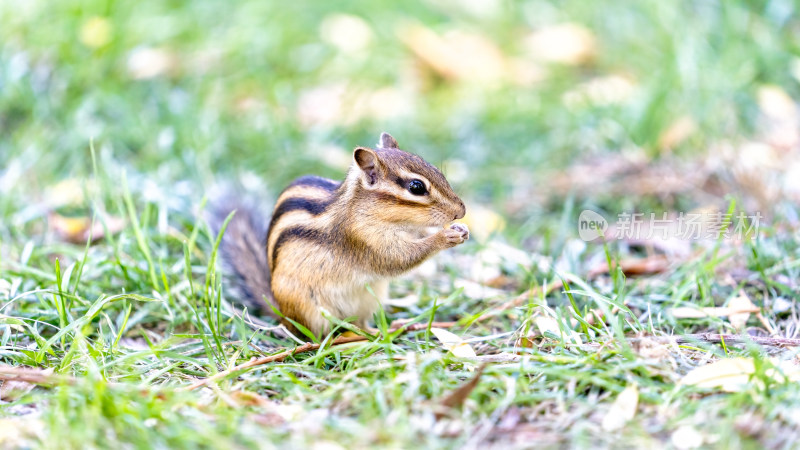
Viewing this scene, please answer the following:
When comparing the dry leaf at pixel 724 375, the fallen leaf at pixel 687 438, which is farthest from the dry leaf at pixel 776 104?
the fallen leaf at pixel 687 438

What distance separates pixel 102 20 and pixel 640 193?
384 cm

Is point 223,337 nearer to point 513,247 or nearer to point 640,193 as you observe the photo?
point 513,247

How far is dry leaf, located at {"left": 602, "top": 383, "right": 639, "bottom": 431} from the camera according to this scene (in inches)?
88.3

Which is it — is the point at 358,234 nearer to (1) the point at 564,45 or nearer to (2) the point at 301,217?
(2) the point at 301,217

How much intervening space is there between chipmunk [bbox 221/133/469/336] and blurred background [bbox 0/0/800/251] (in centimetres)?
88

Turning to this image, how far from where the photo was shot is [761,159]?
4.71 m

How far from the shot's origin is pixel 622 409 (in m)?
2.29

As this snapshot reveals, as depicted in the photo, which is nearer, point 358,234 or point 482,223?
point 358,234

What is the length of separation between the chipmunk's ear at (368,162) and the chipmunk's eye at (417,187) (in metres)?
0.14

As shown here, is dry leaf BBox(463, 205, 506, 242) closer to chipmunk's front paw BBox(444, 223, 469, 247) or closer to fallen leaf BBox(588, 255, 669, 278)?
fallen leaf BBox(588, 255, 669, 278)

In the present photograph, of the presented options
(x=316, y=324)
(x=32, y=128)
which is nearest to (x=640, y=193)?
(x=316, y=324)

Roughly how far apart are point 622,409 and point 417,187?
44.2 inches

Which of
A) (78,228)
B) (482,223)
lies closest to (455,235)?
(482,223)

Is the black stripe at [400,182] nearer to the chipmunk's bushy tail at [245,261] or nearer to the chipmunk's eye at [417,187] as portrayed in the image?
the chipmunk's eye at [417,187]
